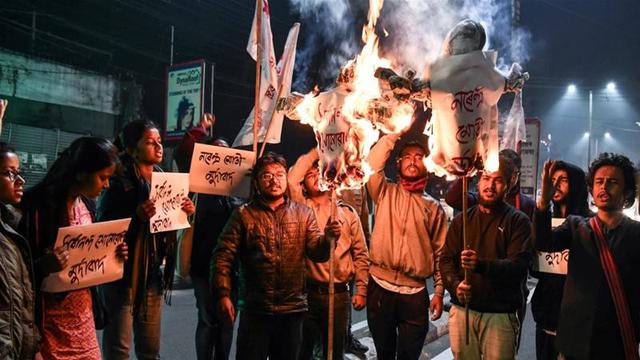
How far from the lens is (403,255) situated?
4.64 m

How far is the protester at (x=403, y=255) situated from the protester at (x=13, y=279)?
297cm

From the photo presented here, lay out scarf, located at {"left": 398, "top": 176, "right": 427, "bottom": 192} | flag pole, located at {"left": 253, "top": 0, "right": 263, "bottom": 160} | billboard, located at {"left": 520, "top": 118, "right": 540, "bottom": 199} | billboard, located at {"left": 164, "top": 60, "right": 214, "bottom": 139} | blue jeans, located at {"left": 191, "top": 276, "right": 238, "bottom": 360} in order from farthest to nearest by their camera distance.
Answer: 1. billboard, located at {"left": 164, "top": 60, "right": 214, "bottom": 139}
2. billboard, located at {"left": 520, "top": 118, "right": 540, "bottom": 199}
3. flag pole, located at {"left": 253, "top": 0, "right": 263, "bottom": 160}
4. scarf, located at {"left": 398, "top": 176, "right": 427, "bottom": 192}
5. blue jeans, located at {"left": 191, "top": 276, "right": 238, "bottom": 360}

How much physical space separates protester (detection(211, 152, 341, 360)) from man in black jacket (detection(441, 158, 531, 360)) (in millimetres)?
1169

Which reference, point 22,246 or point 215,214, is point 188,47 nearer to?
point 215,214

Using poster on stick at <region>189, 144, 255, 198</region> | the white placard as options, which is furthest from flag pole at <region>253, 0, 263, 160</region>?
the white placard

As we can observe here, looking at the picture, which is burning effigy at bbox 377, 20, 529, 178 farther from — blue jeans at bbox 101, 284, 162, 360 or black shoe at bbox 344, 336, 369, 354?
black shoe at bbox 344, 336, 369, 354

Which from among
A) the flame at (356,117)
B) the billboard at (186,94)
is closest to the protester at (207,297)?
the flame at (356,117)

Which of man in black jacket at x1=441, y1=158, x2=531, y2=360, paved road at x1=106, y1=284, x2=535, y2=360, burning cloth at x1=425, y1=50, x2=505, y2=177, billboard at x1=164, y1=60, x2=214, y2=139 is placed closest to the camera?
burning cloth at x1=425, y1=50, x2=505, y2=177

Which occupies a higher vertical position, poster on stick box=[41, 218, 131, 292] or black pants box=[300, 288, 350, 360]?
poster on stick box=[41, 218, 131, 292]

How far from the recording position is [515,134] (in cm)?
571

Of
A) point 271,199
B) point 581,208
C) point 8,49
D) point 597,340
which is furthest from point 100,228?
point 8,49

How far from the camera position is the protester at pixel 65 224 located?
9.68 feet

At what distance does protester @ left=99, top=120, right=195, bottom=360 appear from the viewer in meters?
3.68

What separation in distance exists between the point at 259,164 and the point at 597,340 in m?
2.92
